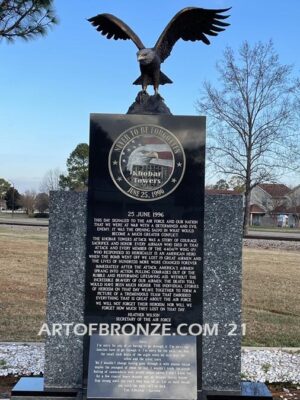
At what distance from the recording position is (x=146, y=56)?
15.2ft

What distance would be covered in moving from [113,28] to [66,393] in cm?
315

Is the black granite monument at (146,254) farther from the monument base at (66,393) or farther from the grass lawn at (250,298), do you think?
the grass lawn at (250,298)

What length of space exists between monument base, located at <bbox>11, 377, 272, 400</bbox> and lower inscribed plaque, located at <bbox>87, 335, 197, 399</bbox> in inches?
8.1

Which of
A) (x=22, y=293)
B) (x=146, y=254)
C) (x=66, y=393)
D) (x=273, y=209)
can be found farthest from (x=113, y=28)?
(x=273, y=209)

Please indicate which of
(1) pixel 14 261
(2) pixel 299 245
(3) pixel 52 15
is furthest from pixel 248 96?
(3) pixel 52 15

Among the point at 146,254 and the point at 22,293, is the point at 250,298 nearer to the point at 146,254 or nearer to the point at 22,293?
the point at 22,293

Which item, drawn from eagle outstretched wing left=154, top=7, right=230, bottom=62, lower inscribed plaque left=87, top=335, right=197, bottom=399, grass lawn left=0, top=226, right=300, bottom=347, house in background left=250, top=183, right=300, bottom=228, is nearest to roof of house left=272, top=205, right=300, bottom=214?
house in background left=250, top=183, right=300, bottom=228

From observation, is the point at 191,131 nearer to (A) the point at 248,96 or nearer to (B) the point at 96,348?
(B) the point at 96,348

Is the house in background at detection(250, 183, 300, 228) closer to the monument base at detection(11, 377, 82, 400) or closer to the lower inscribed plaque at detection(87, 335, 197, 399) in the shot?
the lower inscribed plaque at detection(87, 335, 197, 399)

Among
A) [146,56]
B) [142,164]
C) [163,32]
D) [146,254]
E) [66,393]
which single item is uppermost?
[163,32]

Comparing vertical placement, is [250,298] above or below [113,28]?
below

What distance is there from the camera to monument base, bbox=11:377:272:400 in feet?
14.2

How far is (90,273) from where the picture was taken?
4.52m

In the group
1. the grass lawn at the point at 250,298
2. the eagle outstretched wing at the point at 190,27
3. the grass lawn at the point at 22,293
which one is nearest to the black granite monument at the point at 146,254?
the eagle outstretched wing at the point at 190,27
